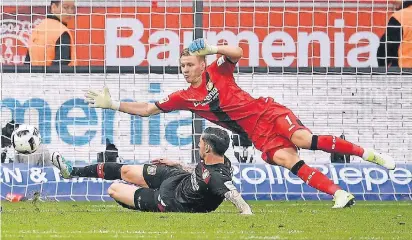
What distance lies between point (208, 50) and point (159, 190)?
1.70 meters

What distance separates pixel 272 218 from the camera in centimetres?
1252

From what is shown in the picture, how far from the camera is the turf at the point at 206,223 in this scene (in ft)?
33.2

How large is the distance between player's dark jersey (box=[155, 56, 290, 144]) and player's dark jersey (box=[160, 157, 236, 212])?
1.83 meters

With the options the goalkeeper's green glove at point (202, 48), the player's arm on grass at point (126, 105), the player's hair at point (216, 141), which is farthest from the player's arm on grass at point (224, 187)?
the player's arm on grass at point (126, 105)

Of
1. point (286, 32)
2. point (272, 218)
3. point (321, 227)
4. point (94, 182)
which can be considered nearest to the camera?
point (321, 227)

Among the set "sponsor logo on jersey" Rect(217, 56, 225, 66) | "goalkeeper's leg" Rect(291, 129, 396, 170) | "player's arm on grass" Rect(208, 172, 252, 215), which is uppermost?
"sponsor logo on jersey" Rect(217, 56, 225, 66)

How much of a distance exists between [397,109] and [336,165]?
1449mm

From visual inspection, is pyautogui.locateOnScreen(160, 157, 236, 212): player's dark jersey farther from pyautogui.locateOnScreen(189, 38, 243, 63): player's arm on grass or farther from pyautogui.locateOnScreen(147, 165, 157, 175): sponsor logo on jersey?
pyautogui.locateOnScreen(189, 38, 243, 63): player's arm on grass

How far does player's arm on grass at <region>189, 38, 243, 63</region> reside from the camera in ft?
43.8

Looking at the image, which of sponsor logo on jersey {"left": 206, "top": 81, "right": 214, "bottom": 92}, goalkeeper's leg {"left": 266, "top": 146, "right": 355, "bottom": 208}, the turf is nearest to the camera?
the turf

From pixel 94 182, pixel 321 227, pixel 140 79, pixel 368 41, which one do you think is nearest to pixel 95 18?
pixel 140 79

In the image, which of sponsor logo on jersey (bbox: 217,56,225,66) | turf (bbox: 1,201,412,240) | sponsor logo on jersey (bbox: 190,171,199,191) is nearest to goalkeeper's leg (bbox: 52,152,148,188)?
turf (bbox: 1,201,412,240)

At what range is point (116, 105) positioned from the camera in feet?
47.4

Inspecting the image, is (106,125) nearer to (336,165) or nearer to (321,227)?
(336,165)
